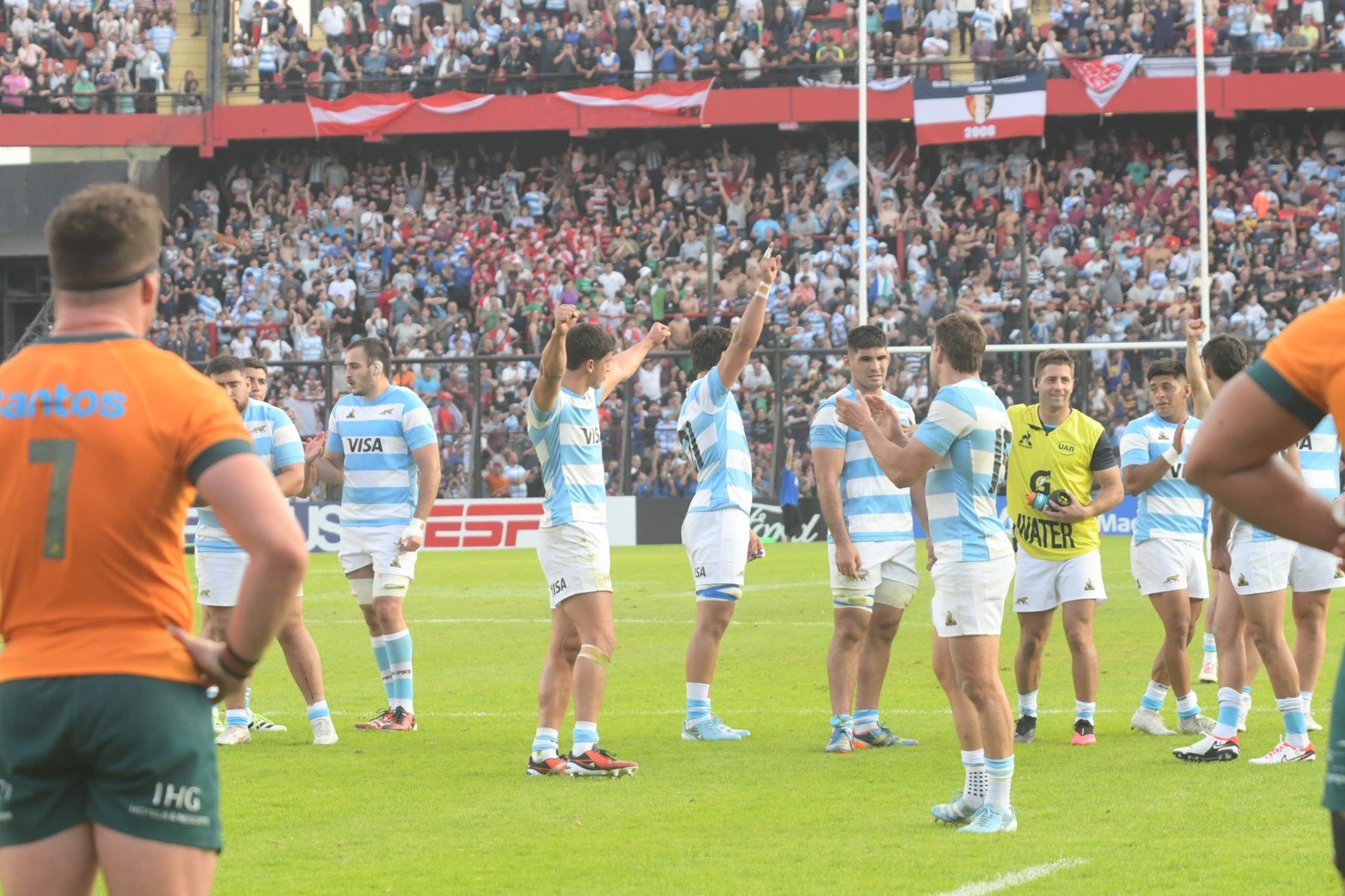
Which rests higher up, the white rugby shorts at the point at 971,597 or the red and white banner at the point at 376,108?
the red and white banner at the point at 376,108

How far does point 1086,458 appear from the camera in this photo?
10055 millimetres

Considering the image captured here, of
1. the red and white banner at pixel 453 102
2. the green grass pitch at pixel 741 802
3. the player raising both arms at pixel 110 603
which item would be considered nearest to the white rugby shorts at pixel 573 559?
the green grass pitch at pixel 741 802

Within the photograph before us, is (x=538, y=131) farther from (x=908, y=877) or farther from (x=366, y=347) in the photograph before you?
(x=908, y=877)

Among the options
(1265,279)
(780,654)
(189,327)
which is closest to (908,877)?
(780,654)

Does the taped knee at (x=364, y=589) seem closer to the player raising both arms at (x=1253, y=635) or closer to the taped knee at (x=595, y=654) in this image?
the taped knee at (x=595, y=654)

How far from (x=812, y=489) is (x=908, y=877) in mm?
21560

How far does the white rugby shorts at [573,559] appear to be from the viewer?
883 cm

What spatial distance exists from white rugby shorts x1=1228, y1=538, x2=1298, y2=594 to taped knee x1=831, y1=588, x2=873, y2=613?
6.95 ft

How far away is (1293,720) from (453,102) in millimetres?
31206

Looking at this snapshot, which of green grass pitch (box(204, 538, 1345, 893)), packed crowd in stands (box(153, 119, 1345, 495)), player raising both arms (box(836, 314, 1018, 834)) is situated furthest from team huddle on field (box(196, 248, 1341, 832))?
packed crowd in stands (box(153, 119, 1345, 495))

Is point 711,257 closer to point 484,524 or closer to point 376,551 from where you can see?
point 484,524

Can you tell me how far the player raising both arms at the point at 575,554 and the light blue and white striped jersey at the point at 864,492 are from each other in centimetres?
161

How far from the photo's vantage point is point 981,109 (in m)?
33.7

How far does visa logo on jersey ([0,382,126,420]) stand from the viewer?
11.0ft
